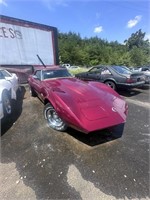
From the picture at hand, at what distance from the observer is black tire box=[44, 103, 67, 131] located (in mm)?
3838

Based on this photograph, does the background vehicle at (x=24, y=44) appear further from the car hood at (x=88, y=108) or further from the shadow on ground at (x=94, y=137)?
the shadow on ground at (x=94, y=137)

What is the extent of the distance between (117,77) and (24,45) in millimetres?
5883

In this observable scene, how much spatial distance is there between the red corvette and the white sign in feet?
19.1

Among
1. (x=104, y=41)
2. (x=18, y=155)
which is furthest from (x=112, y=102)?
(x=104, y=41)

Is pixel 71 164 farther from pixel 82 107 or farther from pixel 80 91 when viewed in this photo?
pixel 80 91

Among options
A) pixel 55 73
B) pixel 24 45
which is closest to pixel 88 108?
pixel 55 73

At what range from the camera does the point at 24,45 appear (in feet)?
32.2

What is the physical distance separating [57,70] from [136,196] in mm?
4254

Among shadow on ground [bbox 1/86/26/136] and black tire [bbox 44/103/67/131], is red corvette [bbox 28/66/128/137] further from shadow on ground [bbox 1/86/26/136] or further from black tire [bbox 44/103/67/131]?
shadow on ground [bbox 1/86/26/136]

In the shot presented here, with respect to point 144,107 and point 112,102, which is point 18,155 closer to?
point 112,102

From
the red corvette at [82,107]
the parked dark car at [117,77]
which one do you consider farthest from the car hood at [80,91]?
the parked dark car at [117,77]

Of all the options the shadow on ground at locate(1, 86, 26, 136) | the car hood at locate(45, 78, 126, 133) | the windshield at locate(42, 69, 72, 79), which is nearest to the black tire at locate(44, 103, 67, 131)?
the car hood at locate(45, 78, 126, 133)

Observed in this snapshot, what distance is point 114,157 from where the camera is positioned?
2.99 metres

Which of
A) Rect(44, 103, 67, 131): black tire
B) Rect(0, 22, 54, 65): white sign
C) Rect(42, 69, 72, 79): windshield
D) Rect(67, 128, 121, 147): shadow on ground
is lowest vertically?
Rect(67, 128, 121, 147): shadow on ground
